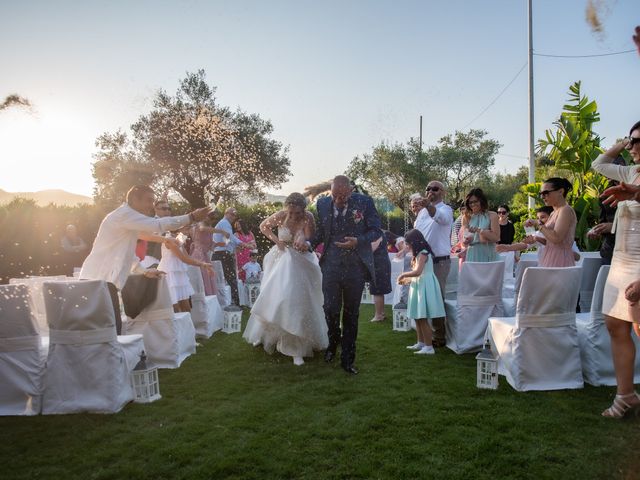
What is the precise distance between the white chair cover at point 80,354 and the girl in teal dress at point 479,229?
4.51m

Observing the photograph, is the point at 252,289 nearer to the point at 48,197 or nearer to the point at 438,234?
the point at 438,234

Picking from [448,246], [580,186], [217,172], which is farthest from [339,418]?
[217,172]

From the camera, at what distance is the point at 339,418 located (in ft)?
13.2

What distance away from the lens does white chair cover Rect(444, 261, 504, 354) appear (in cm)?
606

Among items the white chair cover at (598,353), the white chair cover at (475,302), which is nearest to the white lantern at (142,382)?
the white chair cover at (475,302)

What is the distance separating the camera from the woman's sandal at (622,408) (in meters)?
3.86

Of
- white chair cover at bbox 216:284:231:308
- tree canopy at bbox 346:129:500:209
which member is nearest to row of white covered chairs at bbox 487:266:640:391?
white chair cover at bbox 216:284:231:308

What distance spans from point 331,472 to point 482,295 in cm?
372

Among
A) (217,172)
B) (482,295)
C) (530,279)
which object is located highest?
(217,172)

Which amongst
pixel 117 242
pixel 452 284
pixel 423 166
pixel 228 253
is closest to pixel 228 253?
pixel 228 253

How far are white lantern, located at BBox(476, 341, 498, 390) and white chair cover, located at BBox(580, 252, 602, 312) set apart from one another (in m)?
2.26

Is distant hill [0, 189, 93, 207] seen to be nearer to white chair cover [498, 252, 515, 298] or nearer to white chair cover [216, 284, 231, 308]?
white chair cover [216, 284, 231, 308]

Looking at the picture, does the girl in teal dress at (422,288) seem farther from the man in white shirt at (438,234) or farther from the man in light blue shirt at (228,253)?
the man in light blue shirt at (228,253)

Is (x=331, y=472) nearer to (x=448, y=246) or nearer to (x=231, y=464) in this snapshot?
(x=231, y=464)
